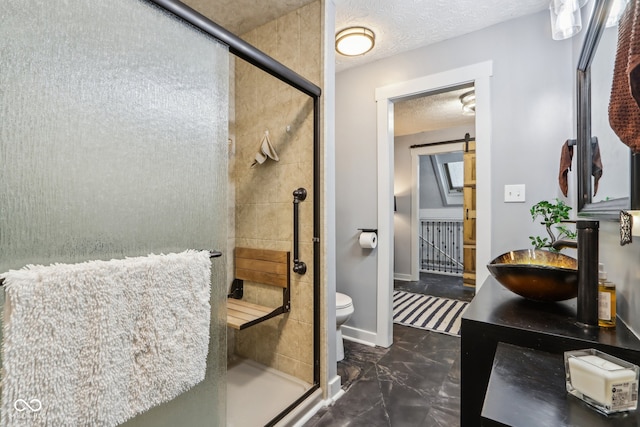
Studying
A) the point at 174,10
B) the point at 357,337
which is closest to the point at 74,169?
the point at 174,10

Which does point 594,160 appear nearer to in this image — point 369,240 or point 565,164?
point 565,164

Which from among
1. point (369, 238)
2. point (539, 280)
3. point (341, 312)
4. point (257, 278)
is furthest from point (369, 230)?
point (539, 280)

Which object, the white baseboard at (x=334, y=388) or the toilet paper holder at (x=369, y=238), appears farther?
the toilet paper holder at (x=369, y=238)

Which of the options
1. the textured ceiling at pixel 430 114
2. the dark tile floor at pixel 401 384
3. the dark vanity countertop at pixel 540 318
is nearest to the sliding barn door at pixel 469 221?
the textured ceiling at pixel 430 114

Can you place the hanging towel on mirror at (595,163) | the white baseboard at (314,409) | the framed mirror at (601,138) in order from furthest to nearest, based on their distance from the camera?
the white baseboard at (314,409)
the hanging towel on mirror at (595,163)
the framed mirror at (601,138)

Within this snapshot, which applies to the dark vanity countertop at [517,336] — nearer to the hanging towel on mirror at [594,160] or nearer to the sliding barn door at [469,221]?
the hanging towel on mirror at [594,160]

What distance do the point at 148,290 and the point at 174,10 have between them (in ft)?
2.88

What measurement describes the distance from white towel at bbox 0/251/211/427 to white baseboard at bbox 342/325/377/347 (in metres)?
1.80

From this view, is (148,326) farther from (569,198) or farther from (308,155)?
(569,198)

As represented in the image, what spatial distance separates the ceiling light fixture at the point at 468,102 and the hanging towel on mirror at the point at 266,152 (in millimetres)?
2221

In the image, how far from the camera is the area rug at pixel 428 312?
111 inches

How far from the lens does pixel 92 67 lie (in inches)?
30.6

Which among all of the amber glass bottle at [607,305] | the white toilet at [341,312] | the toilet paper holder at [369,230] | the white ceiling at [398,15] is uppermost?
the white ceiling at [398,15]

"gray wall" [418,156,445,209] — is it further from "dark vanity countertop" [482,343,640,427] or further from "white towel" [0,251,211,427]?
"white towel" [0,251,211,427]
